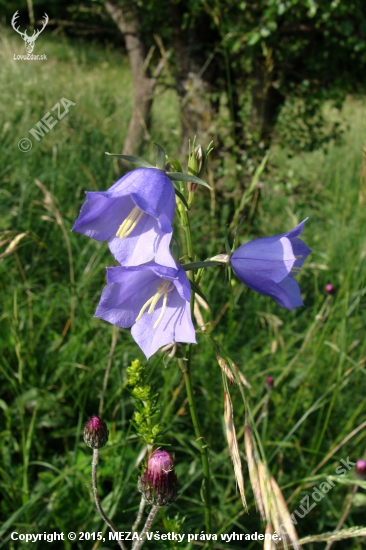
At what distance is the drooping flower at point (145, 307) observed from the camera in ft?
3.56

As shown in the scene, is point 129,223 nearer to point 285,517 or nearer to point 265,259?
point 265,259

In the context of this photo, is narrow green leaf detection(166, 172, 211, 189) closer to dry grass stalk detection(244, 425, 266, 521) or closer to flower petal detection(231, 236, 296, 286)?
flower petal detection(231, 236, 296, 286)

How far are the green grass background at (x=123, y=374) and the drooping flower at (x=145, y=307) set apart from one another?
0.25 metres

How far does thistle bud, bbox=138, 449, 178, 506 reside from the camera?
1052 mm

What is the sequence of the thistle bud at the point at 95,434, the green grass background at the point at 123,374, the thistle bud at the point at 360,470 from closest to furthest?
1. the thistle bud at the point at 95,434
2. the thistle bud at the point at 360,470
3. the green grass background at the point at 123,374

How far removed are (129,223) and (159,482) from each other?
0.58m

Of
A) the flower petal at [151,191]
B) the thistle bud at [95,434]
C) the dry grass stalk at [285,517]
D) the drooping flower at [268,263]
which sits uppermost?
the flower petal at [151,191]

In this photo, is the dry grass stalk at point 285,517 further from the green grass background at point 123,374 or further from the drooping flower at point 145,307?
the green grass background at point 123,374

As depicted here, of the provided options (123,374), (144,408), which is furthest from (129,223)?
(123,374)

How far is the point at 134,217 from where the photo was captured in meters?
1.19

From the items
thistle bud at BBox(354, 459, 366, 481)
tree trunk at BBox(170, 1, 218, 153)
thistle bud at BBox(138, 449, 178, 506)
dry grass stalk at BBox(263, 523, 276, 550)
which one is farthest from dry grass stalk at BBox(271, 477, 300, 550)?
tree trunk at BBox(170, 1, 218, 153)

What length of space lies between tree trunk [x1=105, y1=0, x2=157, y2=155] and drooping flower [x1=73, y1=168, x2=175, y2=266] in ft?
10.2

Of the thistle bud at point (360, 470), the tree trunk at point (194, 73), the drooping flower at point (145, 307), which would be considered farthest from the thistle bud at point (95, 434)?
the tree trunk at point (194, 73)

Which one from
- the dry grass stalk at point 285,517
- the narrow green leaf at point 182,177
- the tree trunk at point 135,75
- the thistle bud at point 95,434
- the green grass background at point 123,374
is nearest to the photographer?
the dry grass stalk at point 285,517
